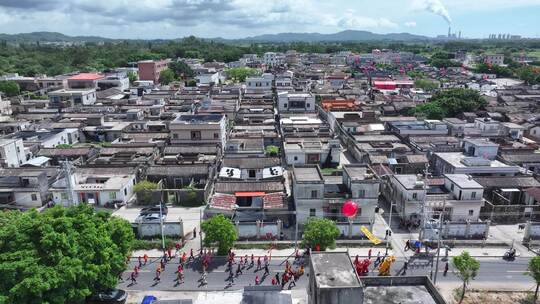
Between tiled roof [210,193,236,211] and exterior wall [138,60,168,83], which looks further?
exterior wall [138,60,168,83]

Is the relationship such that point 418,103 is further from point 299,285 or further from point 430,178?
point 299,285

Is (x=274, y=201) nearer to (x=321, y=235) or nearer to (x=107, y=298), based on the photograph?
(x=321, y=235)

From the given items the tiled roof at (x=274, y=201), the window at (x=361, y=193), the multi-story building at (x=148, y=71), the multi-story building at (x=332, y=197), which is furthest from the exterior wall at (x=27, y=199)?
the multi-story building at (x=148, y=71)

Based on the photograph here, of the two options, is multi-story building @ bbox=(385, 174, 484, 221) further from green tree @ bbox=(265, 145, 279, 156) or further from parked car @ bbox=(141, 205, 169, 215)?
parked car @ bbox=(141, 205, 169, 215)

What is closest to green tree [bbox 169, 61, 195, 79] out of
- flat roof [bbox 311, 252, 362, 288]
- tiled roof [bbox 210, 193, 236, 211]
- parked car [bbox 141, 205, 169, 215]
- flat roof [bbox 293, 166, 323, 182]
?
parked car [bbox 141, 205, 169, 215]

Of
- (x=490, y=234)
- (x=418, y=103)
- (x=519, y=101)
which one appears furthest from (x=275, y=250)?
(x=519, y=101)

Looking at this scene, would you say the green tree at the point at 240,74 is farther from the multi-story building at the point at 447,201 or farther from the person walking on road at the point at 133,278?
the person walking on road at the point at 133,278
